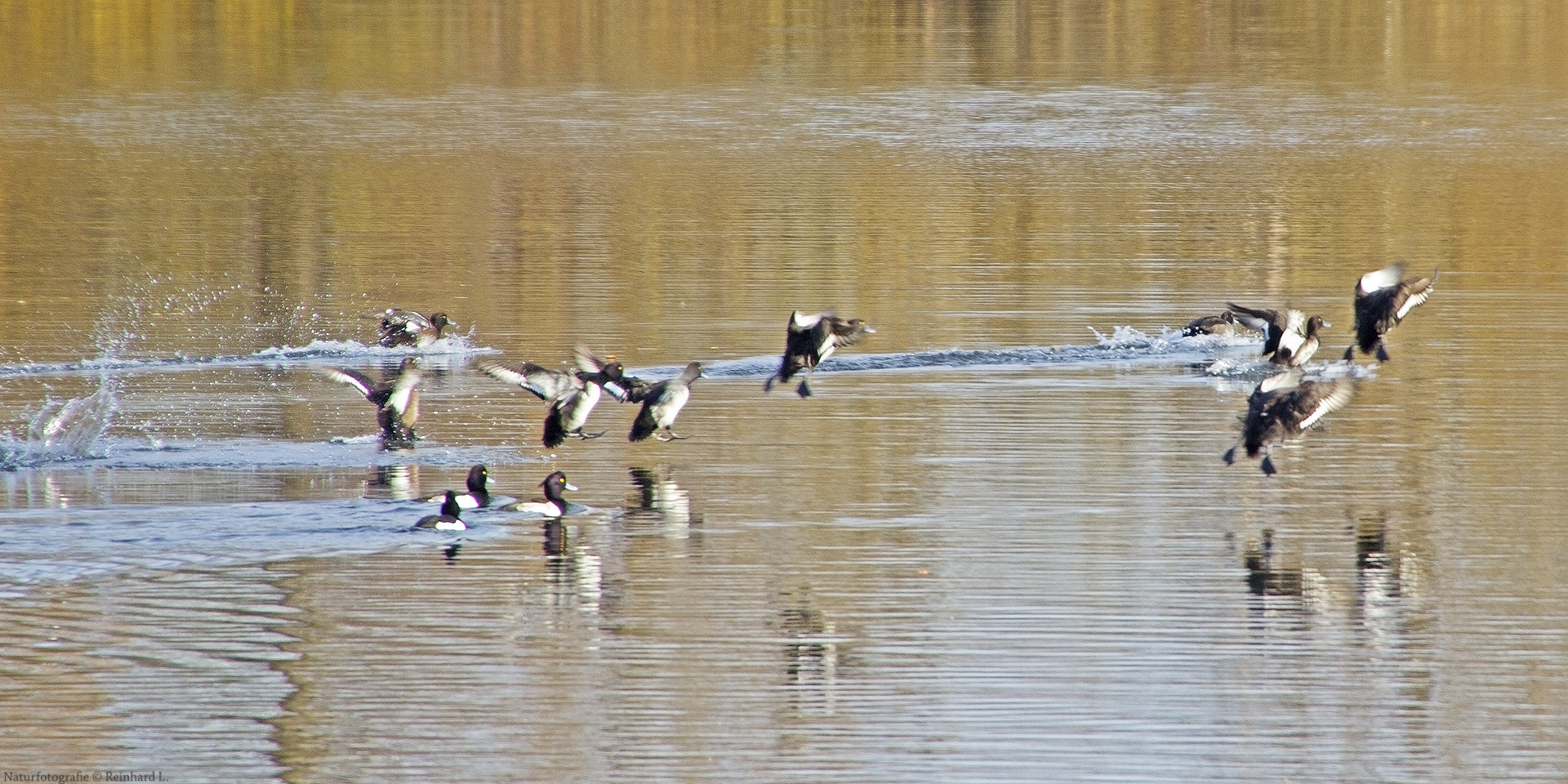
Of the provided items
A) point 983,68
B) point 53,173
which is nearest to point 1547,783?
point 53,173

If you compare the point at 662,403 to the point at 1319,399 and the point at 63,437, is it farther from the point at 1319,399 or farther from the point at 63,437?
the point at 1319,399

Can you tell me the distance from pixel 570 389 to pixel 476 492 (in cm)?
243

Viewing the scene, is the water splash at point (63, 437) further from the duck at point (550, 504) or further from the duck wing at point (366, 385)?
the duck at point (550, 504)

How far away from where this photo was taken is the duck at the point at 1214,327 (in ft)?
72.9

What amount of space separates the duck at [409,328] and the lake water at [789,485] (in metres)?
0.15

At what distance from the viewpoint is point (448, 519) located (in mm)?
14297

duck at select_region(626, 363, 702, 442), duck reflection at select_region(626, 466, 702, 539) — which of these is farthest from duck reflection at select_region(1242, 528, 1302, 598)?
duck at select_region(626, 363, 702, 442)

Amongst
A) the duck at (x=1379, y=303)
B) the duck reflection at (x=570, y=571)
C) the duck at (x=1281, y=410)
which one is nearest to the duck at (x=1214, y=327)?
the duck at (x=1379, y=303)

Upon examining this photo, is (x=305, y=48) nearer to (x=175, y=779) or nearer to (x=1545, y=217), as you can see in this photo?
(x=1545, y=217)

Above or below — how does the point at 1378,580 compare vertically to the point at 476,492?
below

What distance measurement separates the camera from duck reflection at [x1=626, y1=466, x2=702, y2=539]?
1470cm

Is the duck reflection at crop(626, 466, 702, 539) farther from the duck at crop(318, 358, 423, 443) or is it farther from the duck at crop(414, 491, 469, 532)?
the duck at crop(318, 358, 423, 443)

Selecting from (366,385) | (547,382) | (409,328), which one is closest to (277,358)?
(409,328)

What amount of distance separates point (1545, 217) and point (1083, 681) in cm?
Result: 2562
